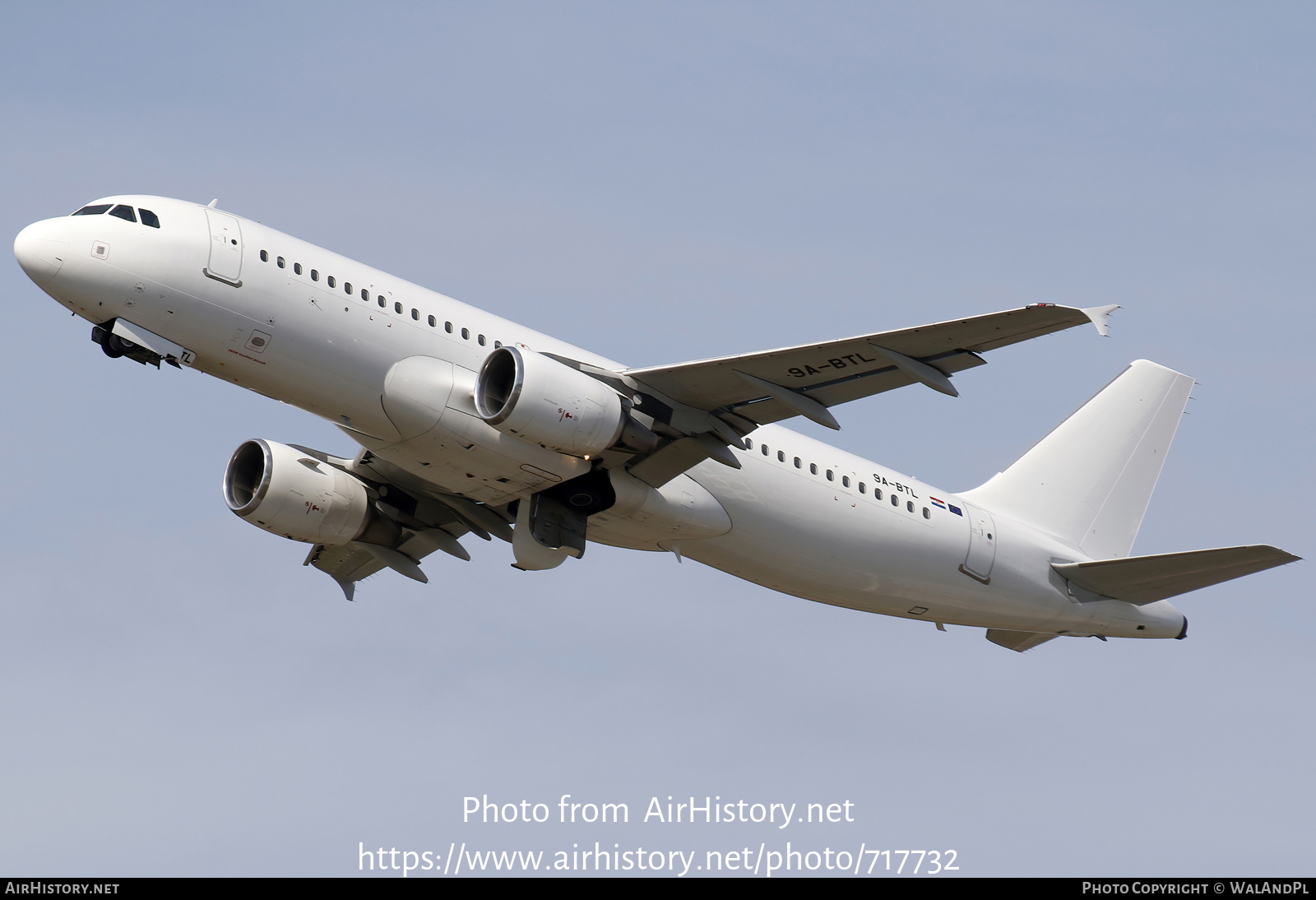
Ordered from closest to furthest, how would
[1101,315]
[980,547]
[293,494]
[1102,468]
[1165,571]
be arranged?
1. [1101,315]
2. [293,494]
3. [1165,571]
4. [980,547]
5. [1102,468]

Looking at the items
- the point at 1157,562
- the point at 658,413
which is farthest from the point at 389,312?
the point at 1157,562

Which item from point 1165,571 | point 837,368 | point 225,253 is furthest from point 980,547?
point 225,253

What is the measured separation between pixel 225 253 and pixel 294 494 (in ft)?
22.8

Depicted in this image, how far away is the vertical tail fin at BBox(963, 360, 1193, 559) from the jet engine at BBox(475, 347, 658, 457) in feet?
38.6

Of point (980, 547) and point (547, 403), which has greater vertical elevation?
point (980, 547)

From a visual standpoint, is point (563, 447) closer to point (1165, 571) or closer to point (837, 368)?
point (837, 368)

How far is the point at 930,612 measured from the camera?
113 feet

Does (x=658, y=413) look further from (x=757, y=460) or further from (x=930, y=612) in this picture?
(x=930, y=612)

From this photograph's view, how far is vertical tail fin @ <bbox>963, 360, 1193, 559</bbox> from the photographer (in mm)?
37469

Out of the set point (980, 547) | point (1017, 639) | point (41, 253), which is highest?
point (41, 253)

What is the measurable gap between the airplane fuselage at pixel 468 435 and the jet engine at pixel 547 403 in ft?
2.12

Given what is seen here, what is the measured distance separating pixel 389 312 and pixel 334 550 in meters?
9.38

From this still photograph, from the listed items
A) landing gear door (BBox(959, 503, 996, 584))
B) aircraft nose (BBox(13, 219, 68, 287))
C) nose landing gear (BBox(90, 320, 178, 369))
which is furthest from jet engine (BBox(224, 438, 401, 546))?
landing gear door (BBox(959, 503, 996, 584))

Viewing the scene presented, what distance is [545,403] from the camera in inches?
1089
